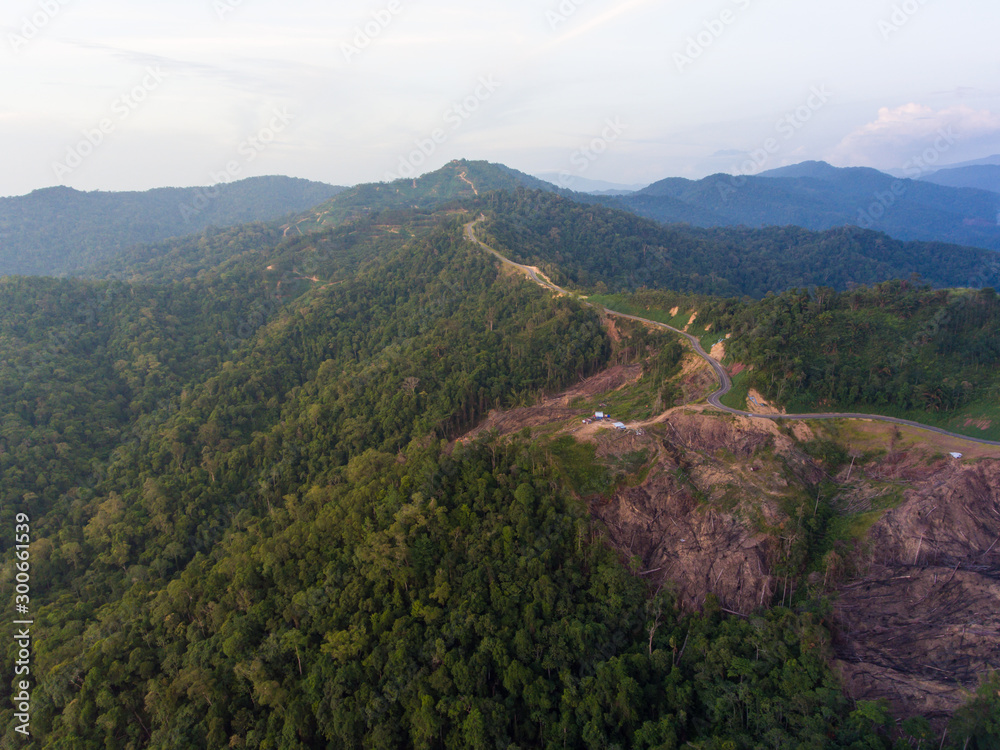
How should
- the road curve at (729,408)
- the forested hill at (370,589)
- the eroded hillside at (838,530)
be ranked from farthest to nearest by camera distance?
the road curve at (729,408), the eroded hillside at (838,530), the forested hill at (370,589)

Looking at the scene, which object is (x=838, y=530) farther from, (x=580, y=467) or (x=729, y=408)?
(x=580, y=467)

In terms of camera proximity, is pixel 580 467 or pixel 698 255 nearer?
pixel 580 467

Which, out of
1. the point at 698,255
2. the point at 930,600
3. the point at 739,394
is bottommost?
the point at 930,600

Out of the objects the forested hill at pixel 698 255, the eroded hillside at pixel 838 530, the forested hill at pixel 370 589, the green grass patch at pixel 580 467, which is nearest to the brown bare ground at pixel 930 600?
the eroded hillside at pixel 838 530

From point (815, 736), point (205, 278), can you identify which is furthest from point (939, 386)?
point (205, 278)

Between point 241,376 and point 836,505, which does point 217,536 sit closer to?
point 241,376

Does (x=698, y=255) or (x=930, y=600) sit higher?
(x=698, y=255)

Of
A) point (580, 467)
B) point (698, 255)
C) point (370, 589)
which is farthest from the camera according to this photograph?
point (698, 255)

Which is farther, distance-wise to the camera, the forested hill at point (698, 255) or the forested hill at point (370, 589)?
the forested hill at point (698, 255)

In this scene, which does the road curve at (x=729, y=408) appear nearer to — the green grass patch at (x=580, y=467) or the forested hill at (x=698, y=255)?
the green grass patch at (x=580, y=467)

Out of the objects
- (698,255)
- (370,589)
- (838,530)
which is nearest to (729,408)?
(838,530)
